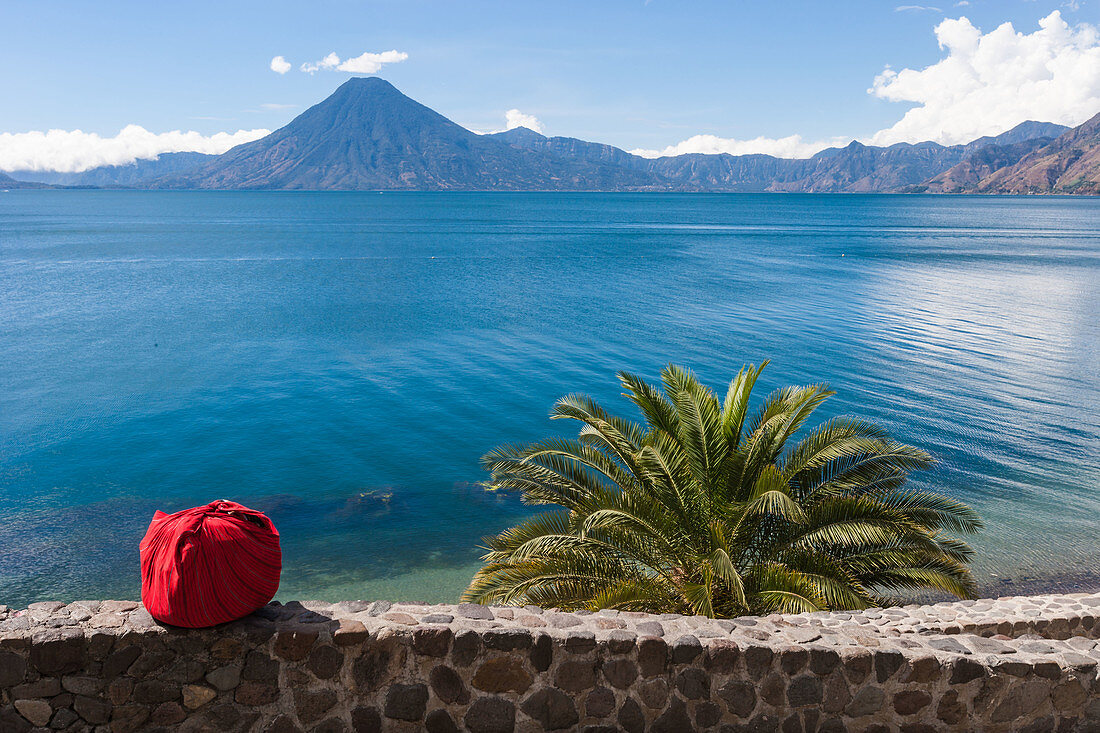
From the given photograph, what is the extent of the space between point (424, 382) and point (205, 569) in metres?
25.4

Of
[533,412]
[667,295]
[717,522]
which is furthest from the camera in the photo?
[667,295]

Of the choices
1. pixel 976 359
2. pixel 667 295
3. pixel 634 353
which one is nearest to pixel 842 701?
pixel 634 353

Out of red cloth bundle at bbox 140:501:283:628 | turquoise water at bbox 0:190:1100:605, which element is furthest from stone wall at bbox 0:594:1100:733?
turquoise water at bbox 0:190:1100:605

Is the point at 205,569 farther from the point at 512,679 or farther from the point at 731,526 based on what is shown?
the point at 731,526

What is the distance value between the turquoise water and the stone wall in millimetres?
9874

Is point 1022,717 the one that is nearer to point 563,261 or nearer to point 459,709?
point 459,709

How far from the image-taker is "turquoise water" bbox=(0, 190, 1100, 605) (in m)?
17.9

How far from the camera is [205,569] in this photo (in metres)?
5.52

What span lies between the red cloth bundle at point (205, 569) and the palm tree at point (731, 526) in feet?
14.3

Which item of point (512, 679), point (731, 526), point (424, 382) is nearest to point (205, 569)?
point (512, 679)

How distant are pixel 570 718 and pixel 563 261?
70.4 m

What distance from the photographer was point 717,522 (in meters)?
9.59

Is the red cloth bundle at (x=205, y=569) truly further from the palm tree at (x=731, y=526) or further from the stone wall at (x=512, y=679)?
the palm tree at (x=731, y=526)

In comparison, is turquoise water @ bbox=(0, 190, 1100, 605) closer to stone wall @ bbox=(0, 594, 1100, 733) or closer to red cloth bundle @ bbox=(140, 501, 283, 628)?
stone wall @ bbox=(0, 594, 1100, 733)
